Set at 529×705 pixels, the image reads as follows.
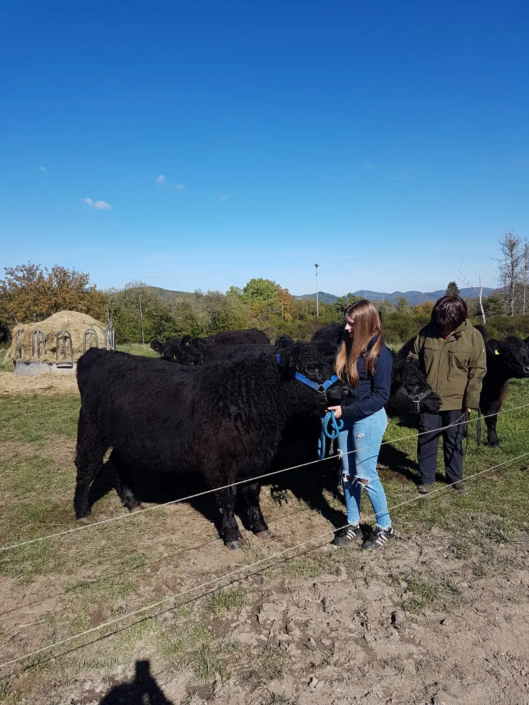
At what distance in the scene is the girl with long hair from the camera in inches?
151

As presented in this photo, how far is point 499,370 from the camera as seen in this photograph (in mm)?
7395

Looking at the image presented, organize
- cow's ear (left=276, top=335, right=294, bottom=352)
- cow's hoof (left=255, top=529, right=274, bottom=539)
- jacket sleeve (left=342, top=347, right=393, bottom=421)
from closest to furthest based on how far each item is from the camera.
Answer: jacket sleeve (left=342, top=347, right=393, bottom=421) → cow's ear (left=276, top=335, right=294, bottom=352) → cow's hoof (left=255, top=529, right=274, bottom=539)

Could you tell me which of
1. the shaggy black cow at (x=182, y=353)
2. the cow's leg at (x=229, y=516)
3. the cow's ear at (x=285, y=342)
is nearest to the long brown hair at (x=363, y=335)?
the cow's ear at (x=285, y=342)

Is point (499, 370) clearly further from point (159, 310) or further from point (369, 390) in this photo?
point (159, 310)

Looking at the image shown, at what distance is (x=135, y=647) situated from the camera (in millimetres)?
2979

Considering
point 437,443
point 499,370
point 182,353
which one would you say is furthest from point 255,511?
point 182,353

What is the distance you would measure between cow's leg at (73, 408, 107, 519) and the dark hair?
4008 mm

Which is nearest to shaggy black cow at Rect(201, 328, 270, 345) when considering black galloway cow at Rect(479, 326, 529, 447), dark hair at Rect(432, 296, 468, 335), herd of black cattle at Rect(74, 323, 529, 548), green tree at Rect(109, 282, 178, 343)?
black galloway cow at Rect(479, 326, 529, 447)

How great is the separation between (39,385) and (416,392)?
1231 centimetres

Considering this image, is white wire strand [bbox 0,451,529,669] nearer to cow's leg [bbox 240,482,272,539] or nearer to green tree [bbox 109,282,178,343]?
cow's leg [bbox 240,482,272,539]

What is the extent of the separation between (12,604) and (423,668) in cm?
308

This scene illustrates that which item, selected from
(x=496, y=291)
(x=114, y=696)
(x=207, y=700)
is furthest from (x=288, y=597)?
(x=496, y=291)

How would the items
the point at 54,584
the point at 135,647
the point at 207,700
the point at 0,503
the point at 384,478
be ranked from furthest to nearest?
the point at 384,478 < the point at 0,503 < the point at 54,584 < the point at 135,647 < the point at 207,700

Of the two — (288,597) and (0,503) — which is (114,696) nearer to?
(288,597)
